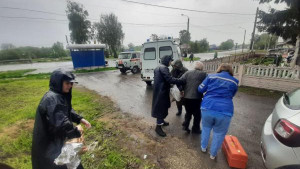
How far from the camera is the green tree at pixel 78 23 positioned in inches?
1359

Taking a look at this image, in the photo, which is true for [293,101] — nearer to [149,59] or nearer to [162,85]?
[162,85]

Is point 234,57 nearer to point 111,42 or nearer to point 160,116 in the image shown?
point 160,116

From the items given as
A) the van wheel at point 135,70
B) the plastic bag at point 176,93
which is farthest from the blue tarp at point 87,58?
the plastic bag at point 176,93

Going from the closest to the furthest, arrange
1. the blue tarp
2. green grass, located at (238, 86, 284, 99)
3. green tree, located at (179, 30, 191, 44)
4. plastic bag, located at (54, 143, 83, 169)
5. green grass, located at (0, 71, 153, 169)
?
plastic bag, located at (54, 143, 83, 169)
green grass, located at (0, 71, 153, 169)
green grass, located at (238, 86, 284, 99)
the blue tarp
green tree, located at (179, 30, 191, 44)

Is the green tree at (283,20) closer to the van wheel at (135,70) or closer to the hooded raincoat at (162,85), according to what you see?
the hooded raincoat at (162,85)

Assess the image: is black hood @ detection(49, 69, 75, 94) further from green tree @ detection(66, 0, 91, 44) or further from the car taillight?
green tree @ detection(66, 0, 91, 44)

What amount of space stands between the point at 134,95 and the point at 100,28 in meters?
38.4

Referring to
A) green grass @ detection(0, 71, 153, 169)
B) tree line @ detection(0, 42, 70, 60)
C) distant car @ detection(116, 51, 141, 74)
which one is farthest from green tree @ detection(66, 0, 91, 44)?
green grass @ detection(0, 71, 153, 169)

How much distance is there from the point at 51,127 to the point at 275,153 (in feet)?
8.21

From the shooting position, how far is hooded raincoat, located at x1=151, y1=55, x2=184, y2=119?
2.94m

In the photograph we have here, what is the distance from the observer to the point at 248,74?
699 cm

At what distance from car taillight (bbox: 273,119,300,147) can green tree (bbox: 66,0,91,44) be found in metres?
41.6

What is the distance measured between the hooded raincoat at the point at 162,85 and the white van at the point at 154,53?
384 centimetres

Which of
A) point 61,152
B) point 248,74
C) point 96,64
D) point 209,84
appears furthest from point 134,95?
point 96,64
